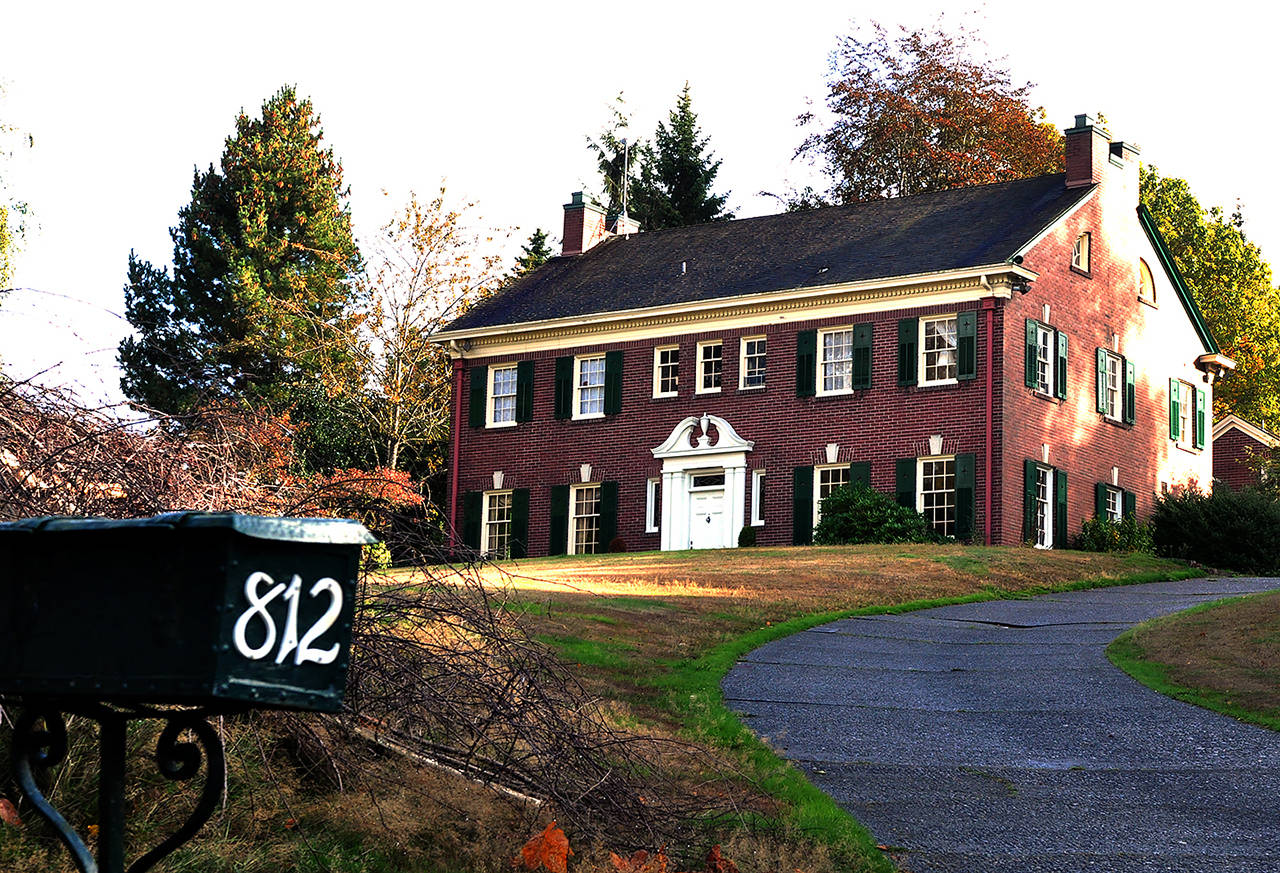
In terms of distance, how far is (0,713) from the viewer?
5.50 metres

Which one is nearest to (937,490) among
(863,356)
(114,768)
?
(863,356)

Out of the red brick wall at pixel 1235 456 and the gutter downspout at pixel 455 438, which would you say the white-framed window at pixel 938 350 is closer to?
the gutter downspout at pixel 455 438

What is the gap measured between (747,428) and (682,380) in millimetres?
1804

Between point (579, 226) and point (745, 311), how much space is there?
7.88 metres

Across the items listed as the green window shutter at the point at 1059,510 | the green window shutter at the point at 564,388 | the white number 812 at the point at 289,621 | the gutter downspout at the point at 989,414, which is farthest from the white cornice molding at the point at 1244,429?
the white number 812 at the point at 289,621

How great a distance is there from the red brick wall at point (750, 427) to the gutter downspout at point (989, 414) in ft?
0.35

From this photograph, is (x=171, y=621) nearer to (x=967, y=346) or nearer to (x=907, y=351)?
(x=967, y=346)

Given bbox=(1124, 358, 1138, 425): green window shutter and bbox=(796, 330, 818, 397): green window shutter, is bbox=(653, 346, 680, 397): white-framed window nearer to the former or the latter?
bbox=(796, 330, 818, 397): green window shutter

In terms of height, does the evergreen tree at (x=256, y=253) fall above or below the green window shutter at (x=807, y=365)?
above

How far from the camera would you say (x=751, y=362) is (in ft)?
107

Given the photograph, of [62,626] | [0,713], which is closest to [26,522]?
[62,626]

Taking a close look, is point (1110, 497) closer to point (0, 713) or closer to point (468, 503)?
point (468, 503)

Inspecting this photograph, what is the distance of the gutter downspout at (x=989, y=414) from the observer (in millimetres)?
29156

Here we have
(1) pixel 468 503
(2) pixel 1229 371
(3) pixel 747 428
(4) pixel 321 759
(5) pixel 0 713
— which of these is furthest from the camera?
(2) pixel 1229 371
